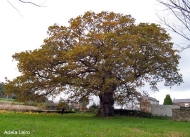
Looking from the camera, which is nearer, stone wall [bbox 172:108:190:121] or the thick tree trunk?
the thick tree trunk

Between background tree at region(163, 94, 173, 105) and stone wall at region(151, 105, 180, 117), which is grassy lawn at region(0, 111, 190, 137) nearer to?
stone wall at region(151, 105, 180, 117)

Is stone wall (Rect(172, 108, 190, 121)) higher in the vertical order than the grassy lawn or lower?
higher

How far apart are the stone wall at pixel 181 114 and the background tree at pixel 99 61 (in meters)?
3.04

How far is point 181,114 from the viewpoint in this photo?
25.2 meters

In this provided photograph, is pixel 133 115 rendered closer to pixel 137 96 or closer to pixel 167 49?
pixel 137 96

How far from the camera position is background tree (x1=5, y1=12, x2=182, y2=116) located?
71.3 feet

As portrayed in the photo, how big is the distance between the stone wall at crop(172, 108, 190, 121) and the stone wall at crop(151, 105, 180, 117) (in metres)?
5.39

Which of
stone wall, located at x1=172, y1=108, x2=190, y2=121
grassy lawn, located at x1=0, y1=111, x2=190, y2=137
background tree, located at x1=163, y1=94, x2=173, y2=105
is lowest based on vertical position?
grassy lawn, located at x1=0, y1=111, x2=190, y2=137

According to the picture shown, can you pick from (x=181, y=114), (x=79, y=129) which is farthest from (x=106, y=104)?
(x=79, y=129)

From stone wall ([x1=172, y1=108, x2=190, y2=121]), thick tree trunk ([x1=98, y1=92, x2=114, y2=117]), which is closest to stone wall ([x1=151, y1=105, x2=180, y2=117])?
stone wall ([x1=172, y1=108, x2=190, y2=121])

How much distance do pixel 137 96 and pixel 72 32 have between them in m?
8.53

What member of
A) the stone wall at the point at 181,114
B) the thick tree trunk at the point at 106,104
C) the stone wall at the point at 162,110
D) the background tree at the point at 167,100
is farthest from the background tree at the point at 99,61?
the background tree at the point at 167,100

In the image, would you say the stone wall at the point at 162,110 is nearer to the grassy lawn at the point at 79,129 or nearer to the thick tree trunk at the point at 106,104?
the thick tree trunk at the point at 106,104

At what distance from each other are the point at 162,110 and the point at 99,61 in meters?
13.0
